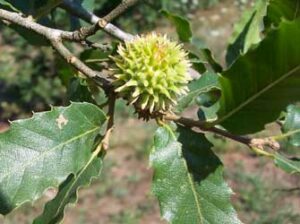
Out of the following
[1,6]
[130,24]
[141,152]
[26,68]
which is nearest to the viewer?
[1,6]

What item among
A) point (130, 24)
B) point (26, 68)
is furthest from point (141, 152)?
point (130, 24)

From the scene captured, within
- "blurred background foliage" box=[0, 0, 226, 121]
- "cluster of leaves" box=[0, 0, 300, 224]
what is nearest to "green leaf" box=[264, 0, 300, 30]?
"cluster of leaves" box=[0, 0, 300, 224]

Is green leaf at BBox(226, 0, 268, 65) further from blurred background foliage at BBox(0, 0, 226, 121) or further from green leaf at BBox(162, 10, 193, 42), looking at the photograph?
blurred background foliage at BBox(0, 0, 226, 121)

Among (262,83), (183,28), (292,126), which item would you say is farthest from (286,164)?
(183,28)

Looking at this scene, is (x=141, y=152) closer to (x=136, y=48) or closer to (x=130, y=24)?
(x=130, y=24)

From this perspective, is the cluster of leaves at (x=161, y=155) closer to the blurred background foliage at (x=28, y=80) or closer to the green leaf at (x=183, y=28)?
the green leaf at (x=183, y=28)

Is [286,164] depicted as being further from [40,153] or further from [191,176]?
[40,153]
